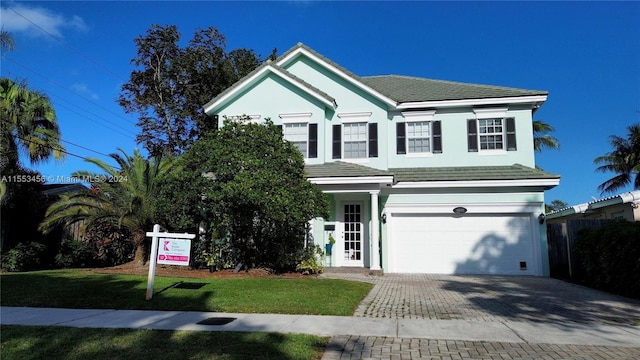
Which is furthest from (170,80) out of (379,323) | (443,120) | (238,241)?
(379,323)

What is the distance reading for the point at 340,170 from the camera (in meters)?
15.2

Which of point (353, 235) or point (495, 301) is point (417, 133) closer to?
point (353, 235)

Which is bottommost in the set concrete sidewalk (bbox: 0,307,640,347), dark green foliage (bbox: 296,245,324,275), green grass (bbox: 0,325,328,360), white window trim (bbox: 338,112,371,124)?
green grass (bbox: 0,325,328,360)

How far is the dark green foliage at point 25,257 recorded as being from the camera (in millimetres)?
14070

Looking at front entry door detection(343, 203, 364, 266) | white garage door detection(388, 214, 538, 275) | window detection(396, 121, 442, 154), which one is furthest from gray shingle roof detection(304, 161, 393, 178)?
white garage door detection(388, 214, 538, 275)

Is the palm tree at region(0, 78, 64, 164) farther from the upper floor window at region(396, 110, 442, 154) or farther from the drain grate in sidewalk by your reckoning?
the upper floor window at region(396, 110, 442, 154)

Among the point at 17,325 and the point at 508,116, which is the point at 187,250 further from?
the point at 508,116

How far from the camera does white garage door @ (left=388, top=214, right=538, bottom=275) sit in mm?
14920

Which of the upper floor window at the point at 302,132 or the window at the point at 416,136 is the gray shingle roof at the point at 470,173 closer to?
the window at the point at 416,136

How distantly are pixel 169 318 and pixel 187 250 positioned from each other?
231cm

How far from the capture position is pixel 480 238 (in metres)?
15.2

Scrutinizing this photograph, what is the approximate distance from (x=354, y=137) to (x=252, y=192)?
642 cm

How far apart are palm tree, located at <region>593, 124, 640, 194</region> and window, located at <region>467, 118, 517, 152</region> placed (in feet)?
63.3

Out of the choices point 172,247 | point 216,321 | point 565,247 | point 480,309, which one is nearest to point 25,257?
point 172,247
